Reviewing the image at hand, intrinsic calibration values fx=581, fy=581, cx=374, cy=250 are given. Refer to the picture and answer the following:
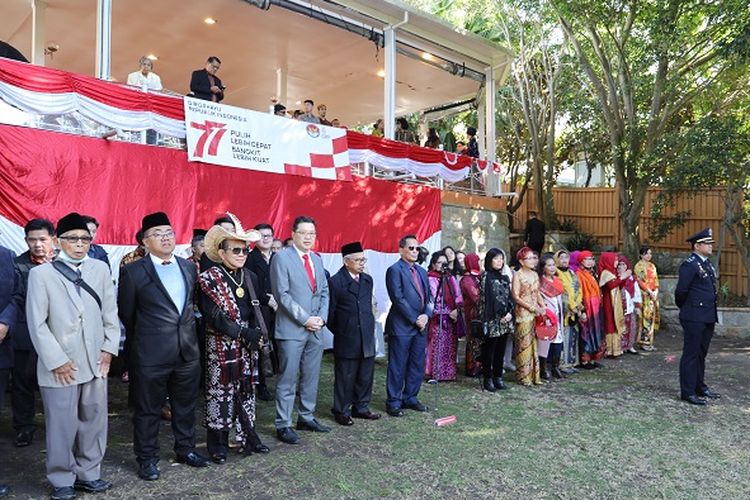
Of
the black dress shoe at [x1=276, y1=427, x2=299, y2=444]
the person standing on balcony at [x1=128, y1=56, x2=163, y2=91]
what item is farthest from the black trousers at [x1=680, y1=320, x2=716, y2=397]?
the person standing on balcony at [x1=128, y1=56, x2=163, y2=91]

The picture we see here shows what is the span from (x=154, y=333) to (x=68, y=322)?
0.56 metres

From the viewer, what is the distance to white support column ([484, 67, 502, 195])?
43.9 ft

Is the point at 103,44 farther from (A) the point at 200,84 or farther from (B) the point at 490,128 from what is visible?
(B) the point at 490,128

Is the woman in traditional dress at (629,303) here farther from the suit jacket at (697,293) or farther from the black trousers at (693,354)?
the black trousers at (693,354)

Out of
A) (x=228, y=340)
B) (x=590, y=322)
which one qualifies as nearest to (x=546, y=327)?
(x=590, y=322)

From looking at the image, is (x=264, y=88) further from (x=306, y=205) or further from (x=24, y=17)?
(x=306, y=205)

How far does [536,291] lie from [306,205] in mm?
3891

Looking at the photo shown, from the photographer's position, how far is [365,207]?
1008 centimetres

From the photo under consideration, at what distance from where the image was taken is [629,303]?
9.41 metres

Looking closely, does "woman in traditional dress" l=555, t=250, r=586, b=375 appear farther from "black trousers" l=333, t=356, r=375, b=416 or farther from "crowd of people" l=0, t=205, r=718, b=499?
"black trousers" l=333, t=356, r=375, b=416

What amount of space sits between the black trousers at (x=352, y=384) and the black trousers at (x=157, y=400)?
1.51 m

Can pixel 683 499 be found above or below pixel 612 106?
below

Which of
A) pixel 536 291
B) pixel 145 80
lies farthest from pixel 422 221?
pixel 145 80

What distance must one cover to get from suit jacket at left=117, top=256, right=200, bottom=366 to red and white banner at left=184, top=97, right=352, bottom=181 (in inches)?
163
